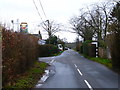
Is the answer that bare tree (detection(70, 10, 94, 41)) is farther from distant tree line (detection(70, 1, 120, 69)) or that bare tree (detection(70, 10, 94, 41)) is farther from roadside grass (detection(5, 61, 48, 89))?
roadside grass (detection(5, 61, 48, 89))

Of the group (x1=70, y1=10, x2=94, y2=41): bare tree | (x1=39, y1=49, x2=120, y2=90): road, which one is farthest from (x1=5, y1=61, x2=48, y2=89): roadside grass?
(x1=70, y1=10, x2=94, y2=41): bare tree

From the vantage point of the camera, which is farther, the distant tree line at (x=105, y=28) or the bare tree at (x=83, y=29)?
the bare tree at (x=83, y=29)

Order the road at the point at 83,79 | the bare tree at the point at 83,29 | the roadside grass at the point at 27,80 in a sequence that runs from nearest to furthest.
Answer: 1. the roadside grass at the point at 27,80
2. the road at the point at 83,79
3. the bare tree at the point at 83,29

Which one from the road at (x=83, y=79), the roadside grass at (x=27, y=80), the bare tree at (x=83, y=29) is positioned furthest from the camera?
the bare tree at (x=83, y=29)

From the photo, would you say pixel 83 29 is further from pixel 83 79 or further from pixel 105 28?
pixel 83 79

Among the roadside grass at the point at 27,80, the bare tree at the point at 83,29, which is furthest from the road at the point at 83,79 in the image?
the bare tree at the point at 83,29

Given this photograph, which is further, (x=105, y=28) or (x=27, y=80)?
(x=105, y=28)

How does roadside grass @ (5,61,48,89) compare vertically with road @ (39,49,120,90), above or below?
above

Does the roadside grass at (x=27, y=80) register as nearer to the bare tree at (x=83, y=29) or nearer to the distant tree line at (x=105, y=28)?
the distant tree line at (x=105, y=28)

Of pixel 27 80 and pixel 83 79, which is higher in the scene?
pixel 27 80

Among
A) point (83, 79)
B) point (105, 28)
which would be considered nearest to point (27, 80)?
point (83, 79)

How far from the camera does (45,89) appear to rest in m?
8.15

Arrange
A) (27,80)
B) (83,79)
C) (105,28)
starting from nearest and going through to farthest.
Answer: (27,80), (83,79), (105,28)

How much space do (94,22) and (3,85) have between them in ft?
97.9
